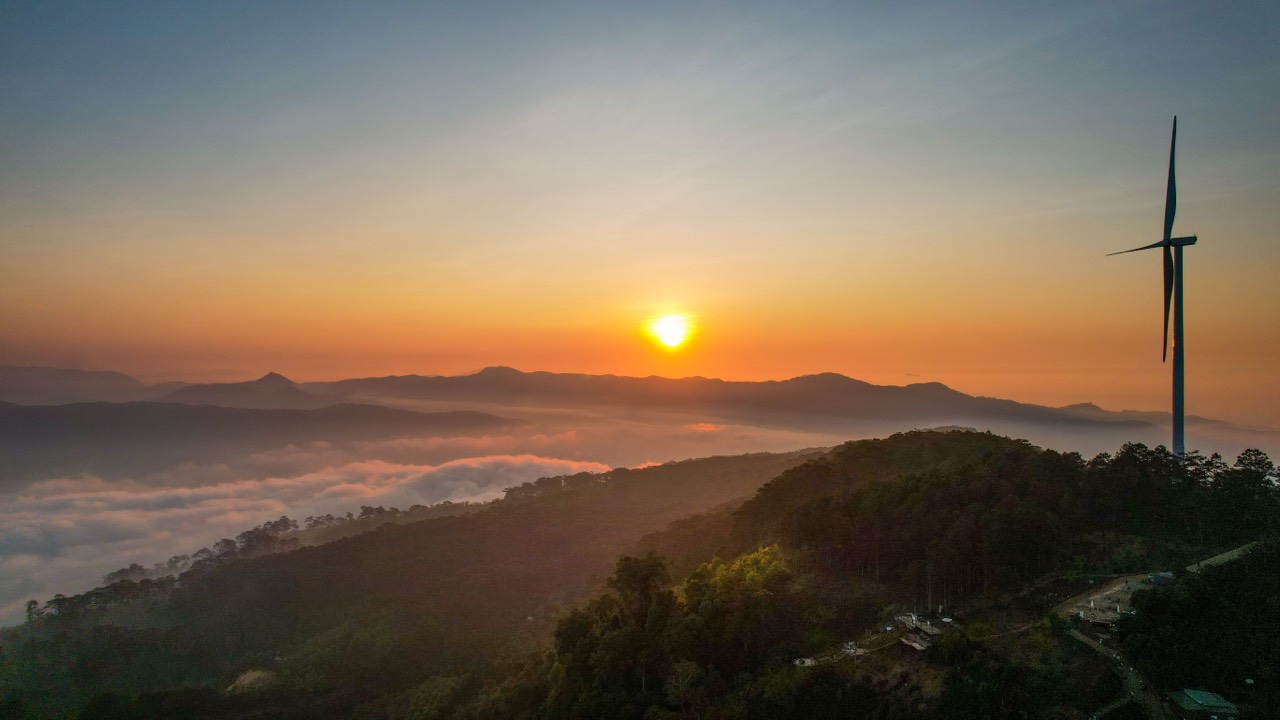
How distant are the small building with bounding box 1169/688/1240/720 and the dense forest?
105 cm

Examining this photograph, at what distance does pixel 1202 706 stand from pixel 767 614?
2098 cm

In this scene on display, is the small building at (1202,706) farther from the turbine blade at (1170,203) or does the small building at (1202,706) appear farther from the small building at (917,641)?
the turbine blade at (1170,203)

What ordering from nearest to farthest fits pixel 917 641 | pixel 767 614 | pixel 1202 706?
1. pixel 1202 706
2. pixel 917 641
3. pixel 767 614

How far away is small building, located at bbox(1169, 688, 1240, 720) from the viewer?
995 inches

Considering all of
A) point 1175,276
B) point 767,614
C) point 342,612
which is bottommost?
point 342,612

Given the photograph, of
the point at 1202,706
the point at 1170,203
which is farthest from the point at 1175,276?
the point at 1202,706

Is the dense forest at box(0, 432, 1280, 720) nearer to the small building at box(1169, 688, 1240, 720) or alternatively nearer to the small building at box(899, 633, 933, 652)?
the small building at box(899, 633, 933, 652)

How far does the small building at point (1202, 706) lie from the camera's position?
25.3 meters

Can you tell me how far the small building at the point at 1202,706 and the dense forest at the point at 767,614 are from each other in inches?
41.3

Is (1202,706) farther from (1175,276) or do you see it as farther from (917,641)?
(1175,276)

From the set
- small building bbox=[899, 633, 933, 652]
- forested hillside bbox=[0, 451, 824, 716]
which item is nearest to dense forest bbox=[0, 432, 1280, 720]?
forested hillside bbox=[0, 451, 824, 716]

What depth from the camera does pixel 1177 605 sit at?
30.0 metres

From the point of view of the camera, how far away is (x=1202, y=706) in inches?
1003

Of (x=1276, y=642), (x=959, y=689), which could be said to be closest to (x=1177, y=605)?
(x=1276, y=642)
